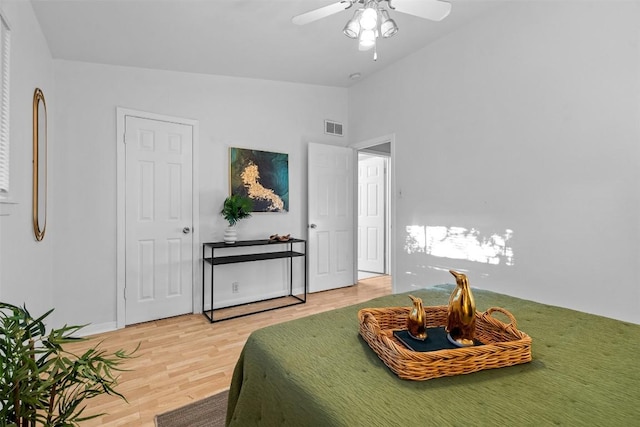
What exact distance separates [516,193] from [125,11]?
3.45 m

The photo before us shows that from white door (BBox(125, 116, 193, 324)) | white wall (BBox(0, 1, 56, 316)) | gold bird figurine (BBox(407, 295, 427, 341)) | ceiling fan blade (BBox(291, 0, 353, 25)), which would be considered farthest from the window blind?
gold bird figurine (BBox(407, 295, 427, 341))

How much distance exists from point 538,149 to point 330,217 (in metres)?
2.57

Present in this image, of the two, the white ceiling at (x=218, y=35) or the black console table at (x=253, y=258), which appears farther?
the black console table at (x=253, y=258)

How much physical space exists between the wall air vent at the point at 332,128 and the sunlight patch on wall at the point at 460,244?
183 centimetres

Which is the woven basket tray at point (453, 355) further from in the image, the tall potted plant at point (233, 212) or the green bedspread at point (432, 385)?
the tall potted plant at point (233, 212)

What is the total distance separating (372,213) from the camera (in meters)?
5.64

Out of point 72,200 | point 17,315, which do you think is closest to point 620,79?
point 17,315

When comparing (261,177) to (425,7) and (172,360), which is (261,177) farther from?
(425,7)

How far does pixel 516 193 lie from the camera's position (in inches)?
103

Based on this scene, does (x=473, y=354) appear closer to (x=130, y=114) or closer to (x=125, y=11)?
(x=125, y=11)

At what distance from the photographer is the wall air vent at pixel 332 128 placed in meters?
4.40

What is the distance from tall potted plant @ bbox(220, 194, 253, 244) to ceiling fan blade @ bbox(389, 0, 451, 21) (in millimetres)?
2374

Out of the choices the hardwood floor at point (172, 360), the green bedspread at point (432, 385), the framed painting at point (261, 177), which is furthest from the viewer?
the framed painting at point (261, 177)

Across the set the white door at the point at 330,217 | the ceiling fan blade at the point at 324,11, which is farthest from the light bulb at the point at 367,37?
the white door at the point at 330,217
